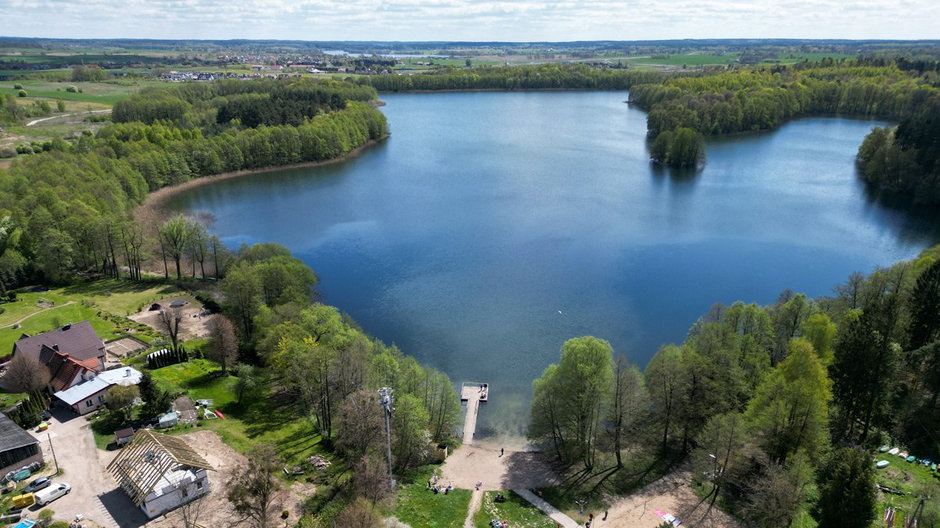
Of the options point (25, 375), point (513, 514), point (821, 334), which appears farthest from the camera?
point (25, 375)

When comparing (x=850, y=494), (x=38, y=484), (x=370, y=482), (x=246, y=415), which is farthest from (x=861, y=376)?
(x=38, y=484)

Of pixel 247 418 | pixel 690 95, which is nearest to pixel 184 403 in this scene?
pixel 247 418

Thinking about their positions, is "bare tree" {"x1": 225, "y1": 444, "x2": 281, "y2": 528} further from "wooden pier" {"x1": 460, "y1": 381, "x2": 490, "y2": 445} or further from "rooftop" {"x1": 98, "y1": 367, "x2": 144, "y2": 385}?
"rooftop" {"x1": 98, "y1": 367, "x2": 144, "y2": 385}

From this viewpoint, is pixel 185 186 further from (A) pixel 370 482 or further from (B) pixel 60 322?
(A) pixel 370 482

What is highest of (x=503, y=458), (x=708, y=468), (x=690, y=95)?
(x=690, y=95)

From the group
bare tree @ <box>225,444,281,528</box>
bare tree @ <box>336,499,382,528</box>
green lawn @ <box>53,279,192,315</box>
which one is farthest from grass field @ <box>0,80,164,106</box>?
bare tree @ <box>336,499,382,528</box>

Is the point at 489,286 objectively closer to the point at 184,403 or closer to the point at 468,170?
the point at 184,403
